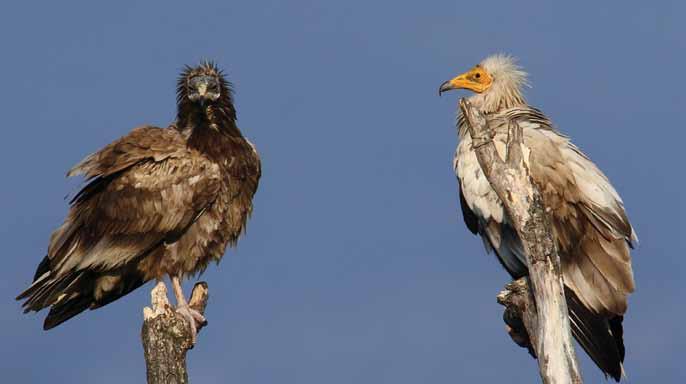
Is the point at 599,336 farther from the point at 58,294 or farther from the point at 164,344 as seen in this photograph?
the point at 58,294

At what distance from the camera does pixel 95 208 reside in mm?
10500

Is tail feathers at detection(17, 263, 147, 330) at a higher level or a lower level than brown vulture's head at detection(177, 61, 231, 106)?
lower

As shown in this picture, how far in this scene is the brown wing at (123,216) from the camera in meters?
10.3

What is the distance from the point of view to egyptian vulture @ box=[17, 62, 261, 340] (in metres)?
10.3

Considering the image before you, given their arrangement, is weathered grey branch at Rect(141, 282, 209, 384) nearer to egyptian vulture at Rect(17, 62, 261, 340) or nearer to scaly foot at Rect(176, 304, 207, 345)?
scaly foot at Rect(176, 304, 207, 345)

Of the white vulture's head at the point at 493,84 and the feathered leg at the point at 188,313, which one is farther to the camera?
the white vulture's head at the point at 493,84

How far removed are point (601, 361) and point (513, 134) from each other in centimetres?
216

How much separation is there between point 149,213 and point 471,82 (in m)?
3.54

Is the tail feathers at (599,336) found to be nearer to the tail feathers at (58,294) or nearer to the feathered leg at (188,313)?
the feathered leg at (188,313)

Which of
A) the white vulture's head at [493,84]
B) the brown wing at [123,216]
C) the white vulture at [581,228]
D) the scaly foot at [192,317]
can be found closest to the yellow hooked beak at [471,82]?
the white vulture's head at [493,84]

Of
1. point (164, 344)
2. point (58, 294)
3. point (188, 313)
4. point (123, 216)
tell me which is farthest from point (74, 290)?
point (164, 344)

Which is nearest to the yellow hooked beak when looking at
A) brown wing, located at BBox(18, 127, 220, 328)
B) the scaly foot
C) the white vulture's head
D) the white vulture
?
the white vulture's head

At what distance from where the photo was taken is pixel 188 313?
31.7 feet

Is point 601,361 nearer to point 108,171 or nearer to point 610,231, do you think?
point 610,231
